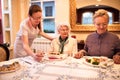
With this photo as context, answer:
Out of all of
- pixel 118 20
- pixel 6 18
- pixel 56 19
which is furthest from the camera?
pixel 6 18

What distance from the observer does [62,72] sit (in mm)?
1283

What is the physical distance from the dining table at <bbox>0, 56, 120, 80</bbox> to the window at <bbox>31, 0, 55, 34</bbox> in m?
2.21

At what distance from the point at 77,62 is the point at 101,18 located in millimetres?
578

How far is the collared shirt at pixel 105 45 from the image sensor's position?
5.79ft

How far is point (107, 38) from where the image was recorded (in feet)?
5.92

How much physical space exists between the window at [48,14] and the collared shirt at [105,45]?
76.4 inches

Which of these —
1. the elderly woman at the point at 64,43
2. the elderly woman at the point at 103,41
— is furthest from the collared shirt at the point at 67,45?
the elderly woman at the point at 103,41

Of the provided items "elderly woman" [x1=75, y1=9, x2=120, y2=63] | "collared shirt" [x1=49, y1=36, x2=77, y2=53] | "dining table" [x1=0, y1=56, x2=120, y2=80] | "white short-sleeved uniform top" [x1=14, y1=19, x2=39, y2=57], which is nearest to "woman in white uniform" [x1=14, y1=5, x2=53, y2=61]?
"white short-sleeved uniform top" [x1=14, y1=19, x2=39, y2=57]

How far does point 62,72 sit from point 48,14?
260 centimetres

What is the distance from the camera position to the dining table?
118 centimetres

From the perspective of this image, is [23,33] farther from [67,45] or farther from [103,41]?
[103,41]

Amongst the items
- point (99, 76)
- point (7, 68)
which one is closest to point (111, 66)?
point (99, 76)

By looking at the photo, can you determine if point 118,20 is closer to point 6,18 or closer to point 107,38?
point 107,38

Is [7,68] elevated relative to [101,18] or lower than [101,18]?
lower
